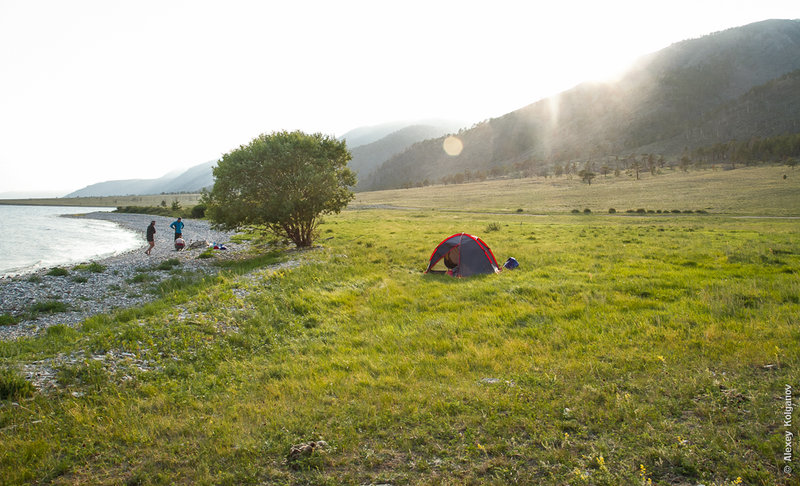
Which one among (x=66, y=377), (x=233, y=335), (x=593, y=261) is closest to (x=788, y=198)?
(x=593, y=261)

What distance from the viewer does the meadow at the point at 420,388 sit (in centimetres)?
491

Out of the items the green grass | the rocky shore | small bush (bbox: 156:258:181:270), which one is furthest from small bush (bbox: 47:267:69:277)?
the green grass

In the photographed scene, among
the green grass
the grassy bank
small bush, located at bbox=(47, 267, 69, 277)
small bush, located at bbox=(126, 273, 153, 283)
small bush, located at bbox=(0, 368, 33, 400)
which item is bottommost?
the grassy bank

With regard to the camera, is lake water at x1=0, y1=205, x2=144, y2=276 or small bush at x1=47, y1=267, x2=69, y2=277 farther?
lake water at x1=0, y1=205, x2=144, y2=276

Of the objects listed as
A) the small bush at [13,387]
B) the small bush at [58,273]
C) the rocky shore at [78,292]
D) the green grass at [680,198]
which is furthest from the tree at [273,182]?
the green grass at [680,198]

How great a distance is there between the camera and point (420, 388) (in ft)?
22.3

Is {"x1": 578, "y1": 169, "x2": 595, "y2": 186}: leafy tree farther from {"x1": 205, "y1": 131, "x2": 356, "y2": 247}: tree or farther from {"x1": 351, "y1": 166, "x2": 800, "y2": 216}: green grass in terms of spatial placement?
{"x1": 205, "y1": 131, "x2": 356, "y2": 247}: tree

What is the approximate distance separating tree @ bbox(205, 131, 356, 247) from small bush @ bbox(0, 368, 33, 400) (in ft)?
49.9

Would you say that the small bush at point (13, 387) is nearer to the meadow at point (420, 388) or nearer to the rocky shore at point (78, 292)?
the meadow at point (420, 388)

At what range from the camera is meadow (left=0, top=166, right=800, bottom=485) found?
4906mm

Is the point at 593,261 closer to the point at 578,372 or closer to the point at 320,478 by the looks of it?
the point at 578,372

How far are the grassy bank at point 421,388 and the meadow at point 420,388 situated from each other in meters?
0.04

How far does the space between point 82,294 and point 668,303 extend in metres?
21.8

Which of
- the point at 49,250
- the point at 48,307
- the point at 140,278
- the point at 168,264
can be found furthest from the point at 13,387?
the point at 49,250
